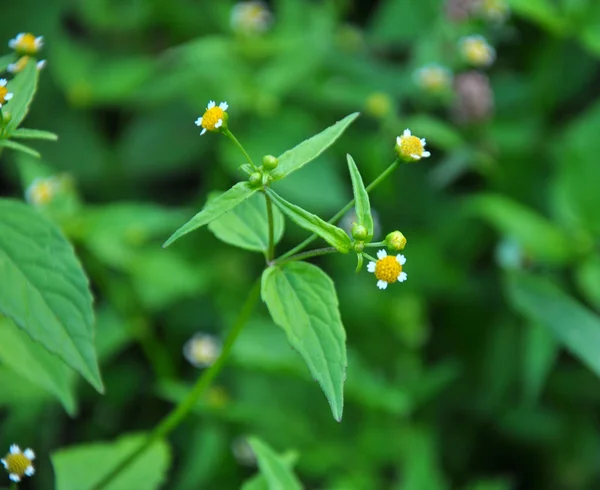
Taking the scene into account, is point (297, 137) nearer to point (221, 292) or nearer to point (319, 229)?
point (221, 292)

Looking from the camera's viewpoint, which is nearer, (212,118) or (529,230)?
(212,118)

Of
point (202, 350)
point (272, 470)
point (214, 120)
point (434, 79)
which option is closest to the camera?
point (214, 120)

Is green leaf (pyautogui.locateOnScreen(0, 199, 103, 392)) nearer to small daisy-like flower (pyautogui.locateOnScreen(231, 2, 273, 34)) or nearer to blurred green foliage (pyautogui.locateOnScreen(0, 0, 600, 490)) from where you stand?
blurred green foliage (pyautogui.locateOnScreen(0, 0, 600, 490))

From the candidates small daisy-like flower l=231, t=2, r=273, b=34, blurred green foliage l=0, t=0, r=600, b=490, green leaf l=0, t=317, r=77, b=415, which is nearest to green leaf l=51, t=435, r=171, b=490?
green leaf l=0, t=317, r=77, b=415

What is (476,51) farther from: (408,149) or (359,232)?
(359,232)

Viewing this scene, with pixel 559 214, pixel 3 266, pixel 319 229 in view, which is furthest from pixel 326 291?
pixel 559 214

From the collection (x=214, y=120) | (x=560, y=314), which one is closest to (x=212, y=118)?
(x=214, y=120)
